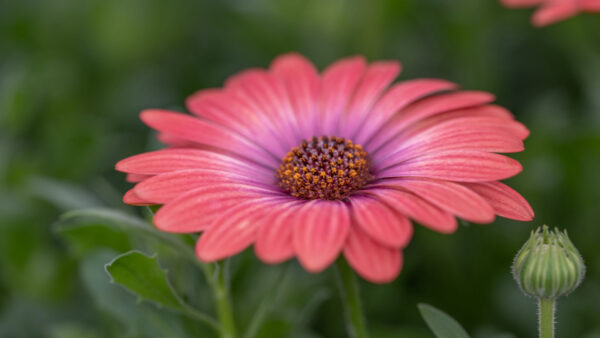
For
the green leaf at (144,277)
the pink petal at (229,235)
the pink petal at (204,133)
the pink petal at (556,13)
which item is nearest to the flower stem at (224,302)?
the green leaf at (144,277)

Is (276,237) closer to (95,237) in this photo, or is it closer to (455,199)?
(455,199)

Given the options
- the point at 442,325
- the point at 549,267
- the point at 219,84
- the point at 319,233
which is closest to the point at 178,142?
the point at 319,233

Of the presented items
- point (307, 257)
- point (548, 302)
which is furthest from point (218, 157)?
point (548, 302)

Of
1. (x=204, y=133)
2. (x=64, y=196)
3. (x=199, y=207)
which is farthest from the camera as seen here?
(x=64, y=196)

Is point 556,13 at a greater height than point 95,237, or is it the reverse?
point 556,13

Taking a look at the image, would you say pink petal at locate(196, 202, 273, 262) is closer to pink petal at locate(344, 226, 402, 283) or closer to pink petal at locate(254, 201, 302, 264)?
pink petal at locate(254, 201, 302, 264)
